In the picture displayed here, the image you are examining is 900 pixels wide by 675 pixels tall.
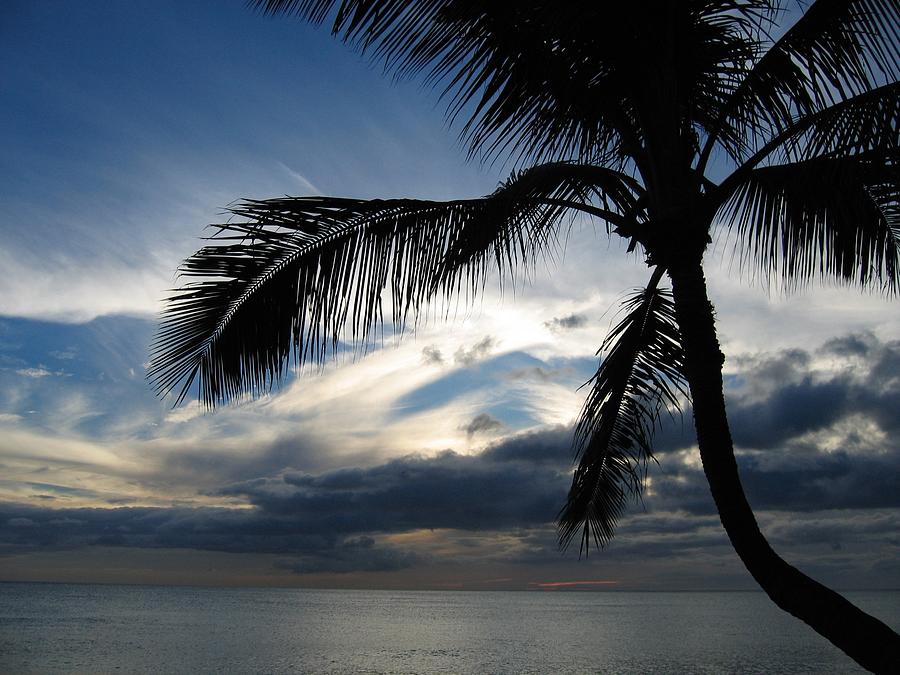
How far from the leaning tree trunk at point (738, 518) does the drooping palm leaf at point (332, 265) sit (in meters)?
0.83

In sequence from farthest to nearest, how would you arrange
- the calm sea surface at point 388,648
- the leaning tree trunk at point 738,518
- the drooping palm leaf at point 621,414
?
the calm sea surface at point 388,648, the drooping palm leaf at point 621,414, the leaning tree trunk at point 738,518

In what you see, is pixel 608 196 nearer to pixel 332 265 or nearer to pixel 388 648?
pixel 332 265

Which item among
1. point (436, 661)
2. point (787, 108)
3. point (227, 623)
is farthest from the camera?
point (227, 623)

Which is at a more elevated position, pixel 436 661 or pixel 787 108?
pixel 787 108

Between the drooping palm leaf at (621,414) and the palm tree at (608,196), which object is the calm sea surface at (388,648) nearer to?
the drooping palm leaf at (621,414)

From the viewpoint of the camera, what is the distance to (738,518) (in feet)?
12.3

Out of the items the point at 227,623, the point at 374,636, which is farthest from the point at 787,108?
the point at 227,623

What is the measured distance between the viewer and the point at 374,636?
5150 centimetres

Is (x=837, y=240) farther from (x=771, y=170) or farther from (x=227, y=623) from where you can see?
(x=227, y=623)

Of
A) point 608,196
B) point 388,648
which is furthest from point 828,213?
point 388,648

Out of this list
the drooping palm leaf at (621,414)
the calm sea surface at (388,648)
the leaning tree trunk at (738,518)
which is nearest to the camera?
the leaning tree trunk at (738,518)

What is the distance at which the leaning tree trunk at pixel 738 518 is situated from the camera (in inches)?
124

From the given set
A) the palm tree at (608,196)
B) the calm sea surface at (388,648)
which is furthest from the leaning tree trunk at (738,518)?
the calm sea surface at (388,648)

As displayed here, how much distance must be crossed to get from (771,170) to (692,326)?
4.02 ft
